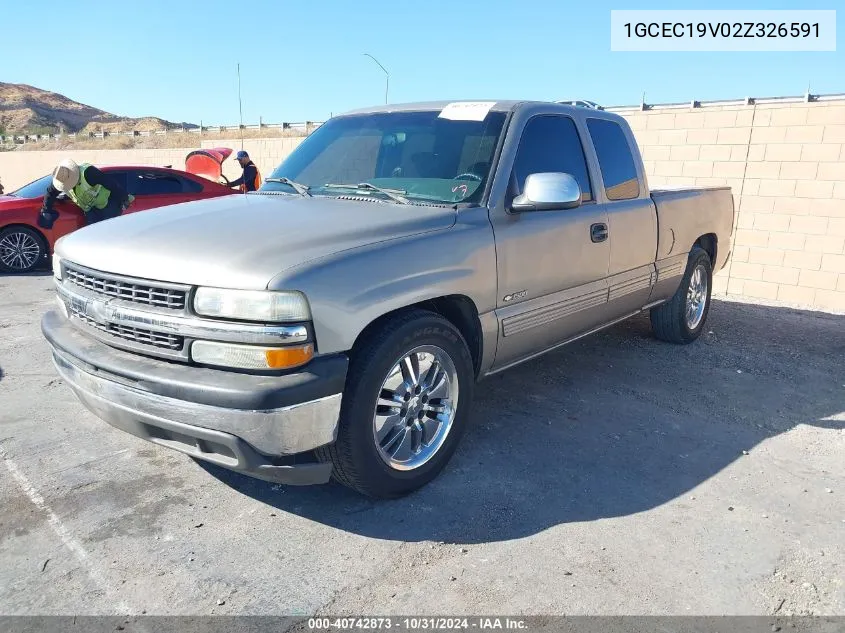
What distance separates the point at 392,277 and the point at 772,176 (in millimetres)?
6939

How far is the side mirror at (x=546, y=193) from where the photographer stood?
140 inches

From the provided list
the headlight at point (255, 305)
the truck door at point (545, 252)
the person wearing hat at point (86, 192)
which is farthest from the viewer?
the person wearing hat at point (86, 192)

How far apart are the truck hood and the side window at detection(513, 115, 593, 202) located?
750 mm

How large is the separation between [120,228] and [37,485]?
4.54 ft

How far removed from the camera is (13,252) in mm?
9258

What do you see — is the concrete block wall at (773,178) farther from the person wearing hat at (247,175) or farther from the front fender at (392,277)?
the person wearing hat at (247,175)

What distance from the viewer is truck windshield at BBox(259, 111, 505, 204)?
3713 mm

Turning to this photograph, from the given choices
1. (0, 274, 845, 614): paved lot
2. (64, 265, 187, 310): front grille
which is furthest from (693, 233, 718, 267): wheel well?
(64, 265, 187, 310): front grille

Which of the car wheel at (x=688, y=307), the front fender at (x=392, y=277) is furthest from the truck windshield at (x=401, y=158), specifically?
the car wheel at (x=688, y=307)

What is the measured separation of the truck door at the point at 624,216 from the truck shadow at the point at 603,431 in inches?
27.1

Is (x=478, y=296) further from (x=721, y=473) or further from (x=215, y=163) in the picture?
(x=215, y=163)

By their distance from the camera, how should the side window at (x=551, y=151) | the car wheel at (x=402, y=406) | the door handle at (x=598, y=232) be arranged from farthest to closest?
1. the door handle at (x=598, y=232)
2. the side window at (x=551, y=151)
3. the car wheel at (x=402, y=406)

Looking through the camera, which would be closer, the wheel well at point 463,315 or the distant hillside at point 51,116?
the wheel well at point 463,315

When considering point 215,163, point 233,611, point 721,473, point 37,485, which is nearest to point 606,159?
point 721,473
